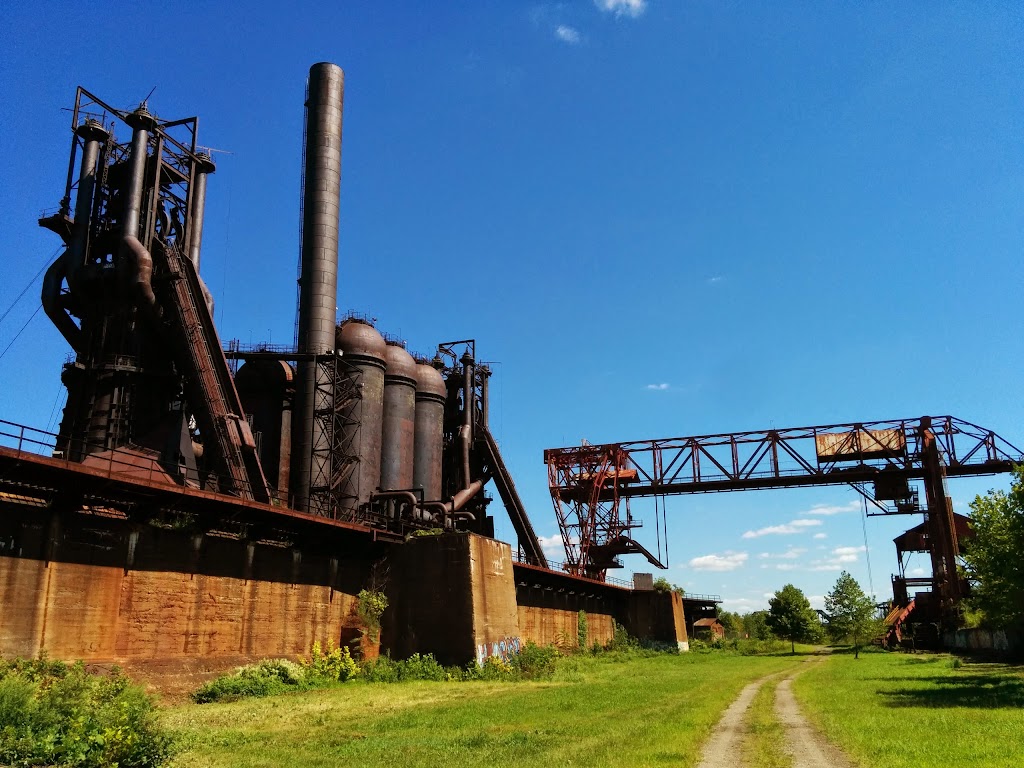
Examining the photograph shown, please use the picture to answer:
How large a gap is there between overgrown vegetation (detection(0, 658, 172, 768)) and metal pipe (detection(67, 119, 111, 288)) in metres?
22.0

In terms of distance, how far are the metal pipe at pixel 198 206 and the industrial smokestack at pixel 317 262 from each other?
216 inches

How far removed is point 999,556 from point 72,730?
3268 centimetres

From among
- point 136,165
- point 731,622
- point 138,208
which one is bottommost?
point 731,622

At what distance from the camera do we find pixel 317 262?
42344 mm

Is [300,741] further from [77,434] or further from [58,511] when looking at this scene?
[77,434]

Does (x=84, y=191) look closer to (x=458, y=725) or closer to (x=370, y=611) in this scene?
(x=370, y=611)

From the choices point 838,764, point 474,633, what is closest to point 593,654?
point 474,633

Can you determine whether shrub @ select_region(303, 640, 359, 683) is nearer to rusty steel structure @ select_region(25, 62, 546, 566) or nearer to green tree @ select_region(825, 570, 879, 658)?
rusty steel structure @ select_region(25, 62, 546, 566)

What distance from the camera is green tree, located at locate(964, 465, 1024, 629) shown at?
26047mm

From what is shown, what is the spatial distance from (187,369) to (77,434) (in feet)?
16.5

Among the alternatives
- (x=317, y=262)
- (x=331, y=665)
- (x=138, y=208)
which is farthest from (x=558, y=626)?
(x=138, y=208)

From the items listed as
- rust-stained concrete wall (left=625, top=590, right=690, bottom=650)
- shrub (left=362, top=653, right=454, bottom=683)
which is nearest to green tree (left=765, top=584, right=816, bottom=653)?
rust-stained concrete wall (left=625, top=590, right=690, bottom=650)

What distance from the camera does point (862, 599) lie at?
64625 millimetres

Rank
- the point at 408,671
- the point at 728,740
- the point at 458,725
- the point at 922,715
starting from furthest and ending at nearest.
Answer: the point at 408,671 → the point at 458,725 → the point at 922,715 → the point at 728,740
